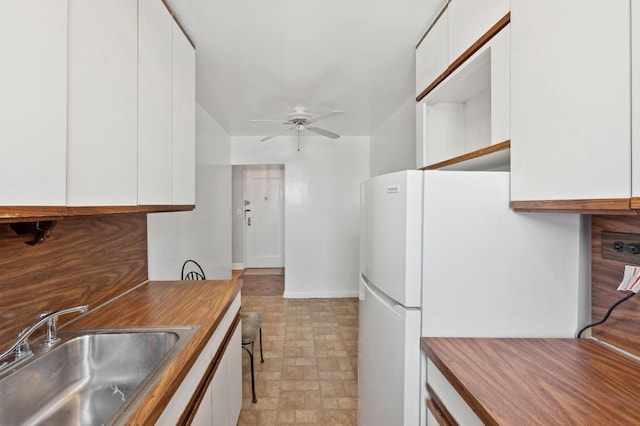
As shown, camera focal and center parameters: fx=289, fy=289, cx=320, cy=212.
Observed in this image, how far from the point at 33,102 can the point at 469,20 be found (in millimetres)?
1634

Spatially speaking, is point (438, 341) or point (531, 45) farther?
point (438, 341)

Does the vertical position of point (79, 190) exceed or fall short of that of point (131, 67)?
it falls short

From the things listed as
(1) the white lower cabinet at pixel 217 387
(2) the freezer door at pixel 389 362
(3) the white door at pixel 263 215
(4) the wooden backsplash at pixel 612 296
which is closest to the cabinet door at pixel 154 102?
(1) the white lower cabinet at pixel 217 387

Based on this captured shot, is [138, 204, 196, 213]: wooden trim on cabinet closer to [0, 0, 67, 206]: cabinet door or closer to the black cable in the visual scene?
[0, 0, 67, 206]: cabinet door

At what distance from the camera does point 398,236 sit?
1200 millimetres

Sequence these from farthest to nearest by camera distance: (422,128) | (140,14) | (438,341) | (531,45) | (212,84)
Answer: (212,84) < (422,128) < (140,14) < (438,341) < (531,45)

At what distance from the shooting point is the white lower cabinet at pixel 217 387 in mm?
906

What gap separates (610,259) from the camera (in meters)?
1.08

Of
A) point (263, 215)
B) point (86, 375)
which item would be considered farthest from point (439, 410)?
point (263, 215)

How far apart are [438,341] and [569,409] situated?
42cm

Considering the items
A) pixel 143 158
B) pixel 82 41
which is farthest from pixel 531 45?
pixel 143 158

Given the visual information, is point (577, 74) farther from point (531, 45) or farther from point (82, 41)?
point (82, 41)

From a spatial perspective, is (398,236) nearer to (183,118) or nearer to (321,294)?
(183,118)

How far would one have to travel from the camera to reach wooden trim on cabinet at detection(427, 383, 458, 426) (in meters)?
0.96
